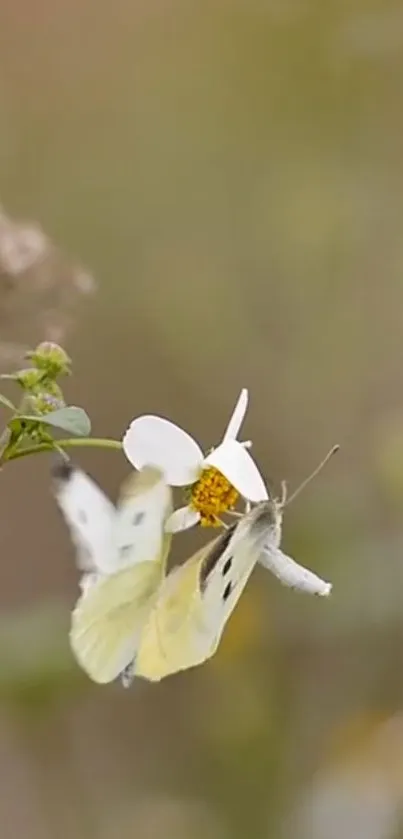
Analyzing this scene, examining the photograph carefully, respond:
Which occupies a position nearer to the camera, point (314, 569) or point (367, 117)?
point (314, 569)

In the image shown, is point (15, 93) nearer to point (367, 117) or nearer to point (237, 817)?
point (367, 117)

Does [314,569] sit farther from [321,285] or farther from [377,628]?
[321,285]

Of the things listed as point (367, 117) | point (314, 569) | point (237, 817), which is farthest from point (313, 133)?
point (237, 817)

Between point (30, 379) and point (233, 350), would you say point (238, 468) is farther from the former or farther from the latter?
point (233, 350)

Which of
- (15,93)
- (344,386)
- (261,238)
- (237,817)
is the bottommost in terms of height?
(237,817)

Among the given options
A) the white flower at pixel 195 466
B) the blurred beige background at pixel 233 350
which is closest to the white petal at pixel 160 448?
the white flower at pixel 195 466

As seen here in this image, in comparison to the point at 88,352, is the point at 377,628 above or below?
below
